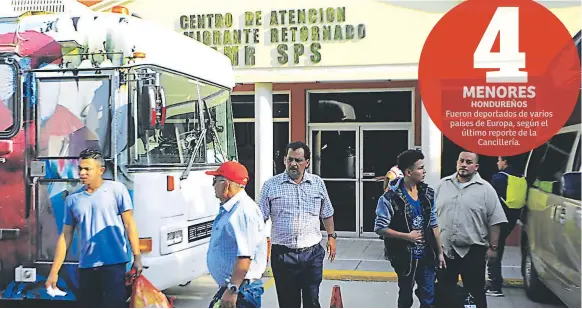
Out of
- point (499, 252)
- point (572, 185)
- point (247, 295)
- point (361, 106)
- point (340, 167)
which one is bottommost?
point (499, 252)

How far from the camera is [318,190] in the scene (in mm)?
5531

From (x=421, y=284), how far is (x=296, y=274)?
108 centimetres

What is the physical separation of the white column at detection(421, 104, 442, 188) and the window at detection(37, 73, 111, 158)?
18.3 ft

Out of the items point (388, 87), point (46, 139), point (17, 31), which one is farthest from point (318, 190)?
point (388, 87)

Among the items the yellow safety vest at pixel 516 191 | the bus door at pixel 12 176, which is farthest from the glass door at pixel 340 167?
the bus door at pixel 12 176

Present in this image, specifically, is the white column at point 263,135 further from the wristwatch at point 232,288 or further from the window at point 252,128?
the wristwatch at point 232,288

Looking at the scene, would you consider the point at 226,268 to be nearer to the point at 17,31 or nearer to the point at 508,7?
the point at 17,31

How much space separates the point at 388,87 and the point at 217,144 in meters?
4.93

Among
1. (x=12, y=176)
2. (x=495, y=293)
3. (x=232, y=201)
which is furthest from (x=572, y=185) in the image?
(x=12, y=176)

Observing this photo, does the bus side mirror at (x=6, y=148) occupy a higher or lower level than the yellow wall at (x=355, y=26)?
lower

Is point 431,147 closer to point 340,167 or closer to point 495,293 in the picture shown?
point 340,167

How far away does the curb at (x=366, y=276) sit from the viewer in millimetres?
8234

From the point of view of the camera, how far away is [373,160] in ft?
38.0

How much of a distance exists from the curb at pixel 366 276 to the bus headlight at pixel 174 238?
107 inches
